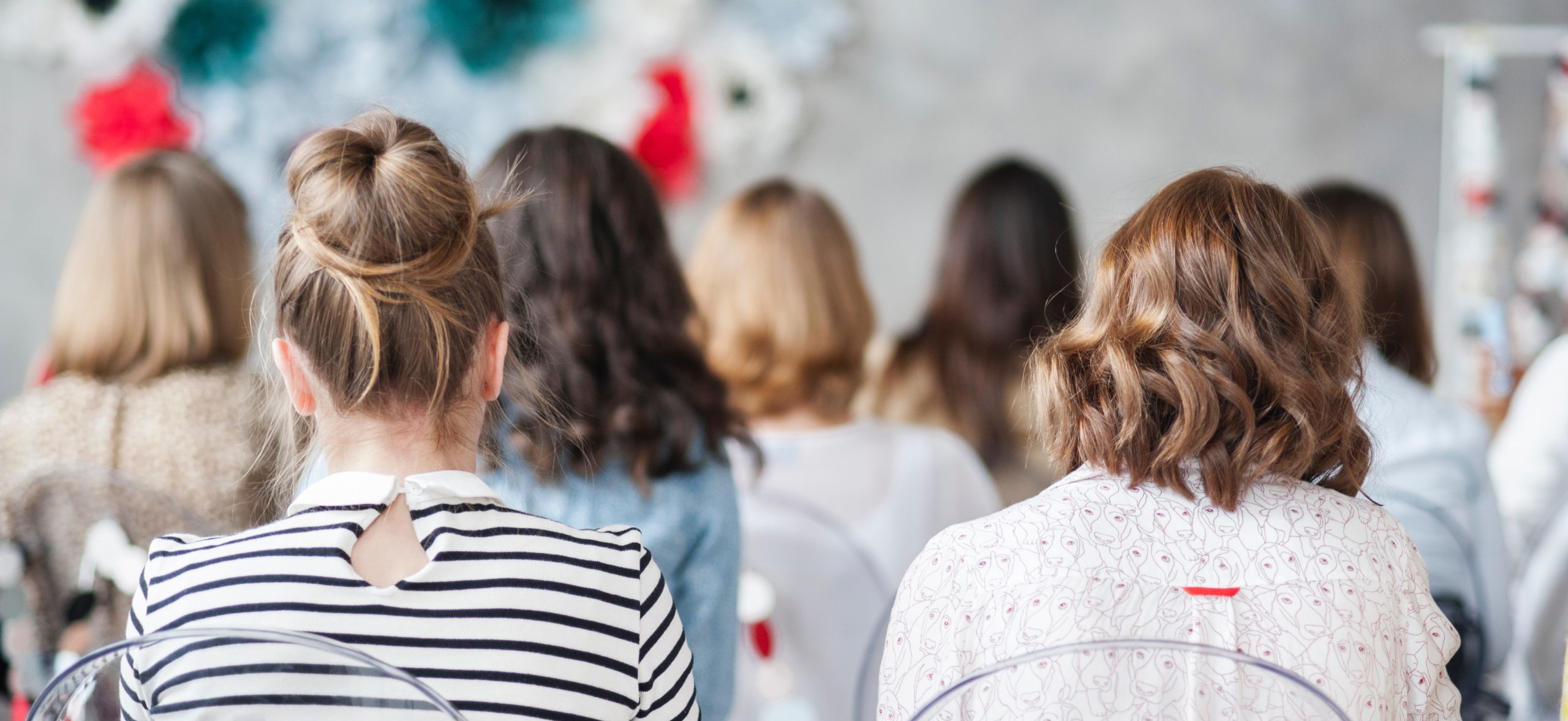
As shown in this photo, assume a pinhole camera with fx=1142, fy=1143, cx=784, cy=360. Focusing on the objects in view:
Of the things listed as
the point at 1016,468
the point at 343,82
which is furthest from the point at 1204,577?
the point at 343,82

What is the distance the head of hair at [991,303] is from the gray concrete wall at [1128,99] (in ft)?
3.10

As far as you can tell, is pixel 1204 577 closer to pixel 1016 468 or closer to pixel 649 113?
pixel 1016 468

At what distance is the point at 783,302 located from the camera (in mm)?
1849

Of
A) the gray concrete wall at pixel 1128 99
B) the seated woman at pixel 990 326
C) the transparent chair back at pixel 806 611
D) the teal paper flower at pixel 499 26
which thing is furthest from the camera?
the gray concrete wall at pixel 1128 99

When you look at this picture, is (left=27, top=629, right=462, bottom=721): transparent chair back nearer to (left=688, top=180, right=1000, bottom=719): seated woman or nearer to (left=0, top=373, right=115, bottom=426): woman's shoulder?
(left=688, top=180, right=1000, bottom=719): seated woman

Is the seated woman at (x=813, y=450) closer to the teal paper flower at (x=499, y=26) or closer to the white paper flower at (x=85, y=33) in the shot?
the teal paper flower at (x=499, y=26)

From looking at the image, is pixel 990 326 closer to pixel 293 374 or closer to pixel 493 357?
pixel 493 357

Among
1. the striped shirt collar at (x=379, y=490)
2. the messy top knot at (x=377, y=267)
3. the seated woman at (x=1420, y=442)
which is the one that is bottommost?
the seated woman at (x=1420, y=442)

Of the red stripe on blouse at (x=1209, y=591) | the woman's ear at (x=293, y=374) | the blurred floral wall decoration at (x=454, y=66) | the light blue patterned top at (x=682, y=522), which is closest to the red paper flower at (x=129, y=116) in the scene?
the blurred floral wall decoration at (x=454, y=66)

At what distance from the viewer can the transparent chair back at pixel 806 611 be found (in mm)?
1386

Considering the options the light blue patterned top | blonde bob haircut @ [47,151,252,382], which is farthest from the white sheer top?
blonde bob haircut @ [47,151,252,382]

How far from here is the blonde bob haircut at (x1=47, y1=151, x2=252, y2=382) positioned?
155cm

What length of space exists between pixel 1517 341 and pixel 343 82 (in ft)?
9.94

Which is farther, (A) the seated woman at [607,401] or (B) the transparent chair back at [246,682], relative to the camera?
(A) the seated woman at [607,401]
